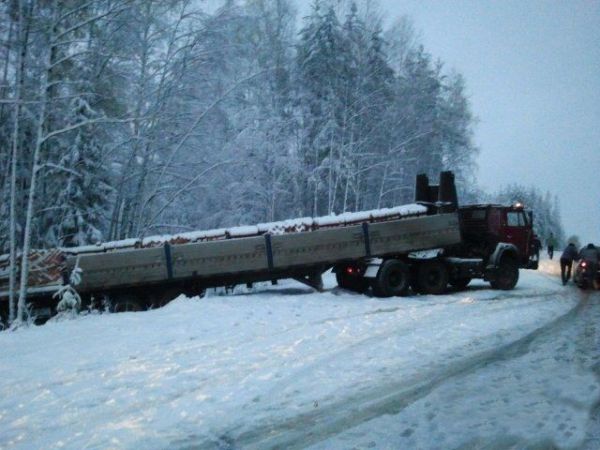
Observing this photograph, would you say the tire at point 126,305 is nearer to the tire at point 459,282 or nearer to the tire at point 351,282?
the tire at point 351,282

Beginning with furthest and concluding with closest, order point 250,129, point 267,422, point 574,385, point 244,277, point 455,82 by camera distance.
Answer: point 455,82, point 250,129, point 244,277, point 574,385, point 267,422

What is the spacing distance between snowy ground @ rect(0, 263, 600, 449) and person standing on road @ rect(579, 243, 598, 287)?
26.7 feet

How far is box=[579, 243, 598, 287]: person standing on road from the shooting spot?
16281 mm

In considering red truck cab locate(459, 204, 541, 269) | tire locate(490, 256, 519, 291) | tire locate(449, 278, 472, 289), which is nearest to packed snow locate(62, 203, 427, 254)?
red truck cab locate(459, 204, 541, 269)

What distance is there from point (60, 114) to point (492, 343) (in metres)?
12.1

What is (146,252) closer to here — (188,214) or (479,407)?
(479,407)

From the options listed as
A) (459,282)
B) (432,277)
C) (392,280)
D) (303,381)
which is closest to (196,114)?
(392,280)

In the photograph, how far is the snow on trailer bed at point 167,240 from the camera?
1038 cm

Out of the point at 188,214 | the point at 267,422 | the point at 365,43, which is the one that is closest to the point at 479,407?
the point at 267,422

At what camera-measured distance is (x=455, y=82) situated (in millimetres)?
36125

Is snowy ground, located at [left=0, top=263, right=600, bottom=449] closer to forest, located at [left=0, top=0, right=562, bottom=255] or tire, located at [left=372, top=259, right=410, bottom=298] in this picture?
tire, located at [left=372, top=259, right=410, bottom=298]

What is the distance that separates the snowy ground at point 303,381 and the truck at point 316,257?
158 centimetres

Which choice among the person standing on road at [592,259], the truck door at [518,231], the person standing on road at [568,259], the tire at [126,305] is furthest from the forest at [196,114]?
the person standing on road at [592,259]

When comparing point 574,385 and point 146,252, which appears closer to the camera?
point 574,385
